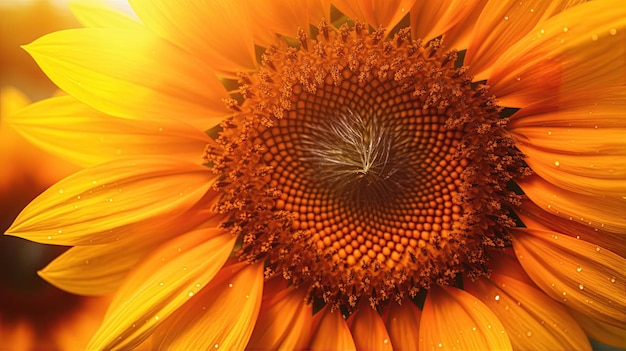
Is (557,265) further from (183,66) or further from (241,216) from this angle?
(183,66)

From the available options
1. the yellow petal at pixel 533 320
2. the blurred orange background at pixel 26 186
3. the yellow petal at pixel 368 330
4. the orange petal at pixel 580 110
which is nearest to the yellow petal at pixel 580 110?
the orange petal at pixel 580 110

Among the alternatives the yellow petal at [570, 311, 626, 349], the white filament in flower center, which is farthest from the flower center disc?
the yellow petal at [570, 311, 626, 349]

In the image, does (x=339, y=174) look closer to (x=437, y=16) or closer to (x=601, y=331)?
(x=437, y=16)

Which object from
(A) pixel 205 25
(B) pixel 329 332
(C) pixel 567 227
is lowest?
(B) pixel 329 332

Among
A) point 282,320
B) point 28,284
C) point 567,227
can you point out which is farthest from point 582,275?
point 28,284

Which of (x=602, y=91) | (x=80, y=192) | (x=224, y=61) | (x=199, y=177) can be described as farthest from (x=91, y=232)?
(x=602, y=91)

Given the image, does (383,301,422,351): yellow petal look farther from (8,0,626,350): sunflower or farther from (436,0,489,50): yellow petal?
(436,0,489,50): yellow petal
